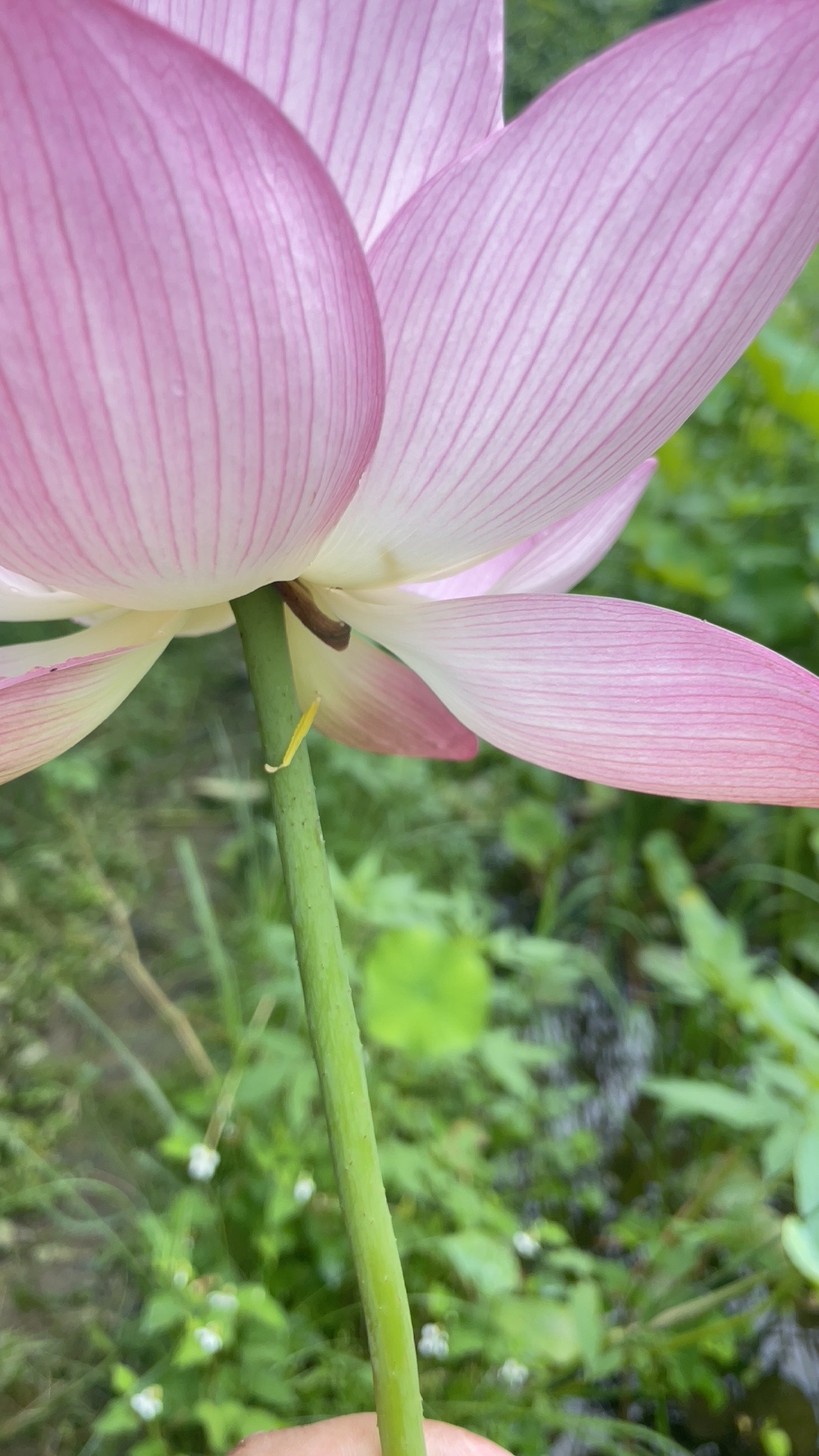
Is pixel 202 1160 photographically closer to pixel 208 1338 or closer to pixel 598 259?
pixel 208 1338

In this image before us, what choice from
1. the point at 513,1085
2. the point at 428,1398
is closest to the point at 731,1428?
the point at 428,1398

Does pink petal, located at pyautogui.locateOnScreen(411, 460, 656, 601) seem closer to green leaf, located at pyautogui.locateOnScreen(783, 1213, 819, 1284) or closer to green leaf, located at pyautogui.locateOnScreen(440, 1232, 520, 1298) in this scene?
green leaf, located at pyautogui.locateOnScreen(783, 1213, 819, 1284)

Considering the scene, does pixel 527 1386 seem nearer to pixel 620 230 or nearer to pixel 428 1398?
pixel 428 1398

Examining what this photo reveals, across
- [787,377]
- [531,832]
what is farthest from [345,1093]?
[787,377]

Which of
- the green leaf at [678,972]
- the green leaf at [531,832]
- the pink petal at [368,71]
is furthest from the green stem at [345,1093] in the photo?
the green leaf at [531,832]

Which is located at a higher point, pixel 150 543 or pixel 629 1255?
pixel 150 543
